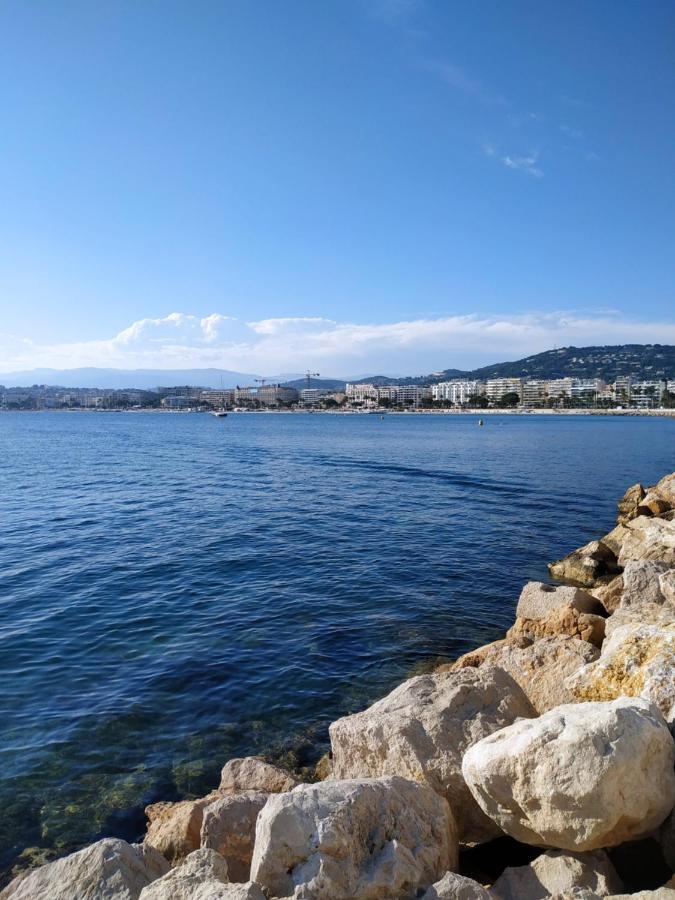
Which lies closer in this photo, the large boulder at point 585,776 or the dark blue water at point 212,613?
the large boulder at point 585,776

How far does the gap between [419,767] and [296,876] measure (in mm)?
1596

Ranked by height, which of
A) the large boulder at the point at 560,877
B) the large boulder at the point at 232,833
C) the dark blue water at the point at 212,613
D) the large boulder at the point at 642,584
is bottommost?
the dark blue water at the point at 212,613

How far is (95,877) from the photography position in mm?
4227

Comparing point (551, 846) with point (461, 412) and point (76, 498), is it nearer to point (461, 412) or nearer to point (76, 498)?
point (76, 498)

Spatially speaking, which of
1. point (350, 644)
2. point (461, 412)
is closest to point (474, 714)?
point (350, 644)

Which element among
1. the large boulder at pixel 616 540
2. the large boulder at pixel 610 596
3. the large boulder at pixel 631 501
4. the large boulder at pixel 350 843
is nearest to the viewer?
the large boulder at pixel 350 843

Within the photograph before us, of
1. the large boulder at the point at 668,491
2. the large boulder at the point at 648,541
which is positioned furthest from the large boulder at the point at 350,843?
the large boulder at the point at 668,491

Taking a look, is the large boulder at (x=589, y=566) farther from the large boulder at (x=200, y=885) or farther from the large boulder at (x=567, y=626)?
the large boulder at (x=200, y=885)

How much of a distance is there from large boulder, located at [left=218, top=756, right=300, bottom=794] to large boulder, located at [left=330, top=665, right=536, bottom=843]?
90 cm

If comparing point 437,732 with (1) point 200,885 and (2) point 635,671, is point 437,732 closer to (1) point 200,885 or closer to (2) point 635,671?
(2) point 635,671

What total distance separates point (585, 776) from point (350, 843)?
5.30 ft

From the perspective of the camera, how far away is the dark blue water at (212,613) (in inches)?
304

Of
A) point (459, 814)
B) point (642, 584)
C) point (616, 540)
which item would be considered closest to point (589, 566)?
point (616, 540)

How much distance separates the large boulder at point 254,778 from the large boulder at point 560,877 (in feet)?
8.28
